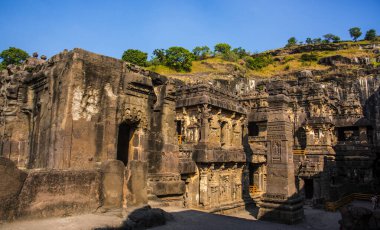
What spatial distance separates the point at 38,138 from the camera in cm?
812

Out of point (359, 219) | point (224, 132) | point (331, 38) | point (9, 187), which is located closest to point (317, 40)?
point (331, 38)

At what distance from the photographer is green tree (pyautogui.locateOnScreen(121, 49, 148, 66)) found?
168ft

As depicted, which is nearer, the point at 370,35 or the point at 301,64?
the point at 301,64

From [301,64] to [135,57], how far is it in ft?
114

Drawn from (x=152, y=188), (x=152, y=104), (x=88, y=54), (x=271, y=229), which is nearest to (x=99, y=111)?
(x=88, y=54)

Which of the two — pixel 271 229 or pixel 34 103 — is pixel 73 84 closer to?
pixel 34 103

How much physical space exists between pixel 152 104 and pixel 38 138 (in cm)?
316

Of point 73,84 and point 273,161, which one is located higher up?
point 73,84

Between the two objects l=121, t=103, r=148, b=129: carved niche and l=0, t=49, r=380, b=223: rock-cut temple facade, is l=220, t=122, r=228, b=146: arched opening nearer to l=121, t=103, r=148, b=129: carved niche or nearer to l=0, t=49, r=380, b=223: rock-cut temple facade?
l=0, t=49, r=380, b=223: rock-cut temple facade

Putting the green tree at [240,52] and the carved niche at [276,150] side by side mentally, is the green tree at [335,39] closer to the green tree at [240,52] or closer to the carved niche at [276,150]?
the green tree at [240,52]

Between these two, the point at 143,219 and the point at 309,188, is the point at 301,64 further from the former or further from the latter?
the point at 143,219

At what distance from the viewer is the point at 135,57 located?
5134cm

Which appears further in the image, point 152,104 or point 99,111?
point 152,104

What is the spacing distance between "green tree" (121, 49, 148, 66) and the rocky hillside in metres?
3.22
